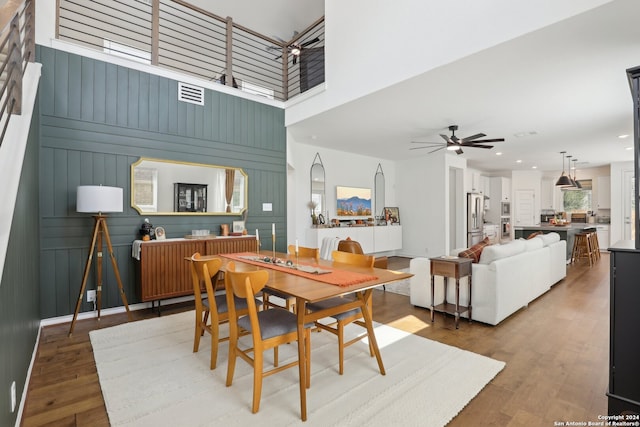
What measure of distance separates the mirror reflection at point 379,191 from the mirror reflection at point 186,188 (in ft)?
13.7

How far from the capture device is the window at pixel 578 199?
10148 mm

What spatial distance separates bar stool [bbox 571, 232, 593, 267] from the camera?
7418mm

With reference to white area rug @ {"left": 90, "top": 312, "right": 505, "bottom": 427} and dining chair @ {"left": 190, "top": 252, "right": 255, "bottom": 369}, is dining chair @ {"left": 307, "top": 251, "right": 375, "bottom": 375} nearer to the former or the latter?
white area rug @ {"left": 90, "top": 312, "right": 505, "bottom": 427}

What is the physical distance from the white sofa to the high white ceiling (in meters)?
1.90

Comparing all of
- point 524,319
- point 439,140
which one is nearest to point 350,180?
point 439,140

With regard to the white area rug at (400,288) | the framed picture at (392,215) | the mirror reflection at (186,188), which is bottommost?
the white area rug at (400,288)

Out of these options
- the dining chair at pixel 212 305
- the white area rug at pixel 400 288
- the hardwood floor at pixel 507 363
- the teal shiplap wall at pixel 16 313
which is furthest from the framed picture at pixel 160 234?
the white area rug at pixel 400 288

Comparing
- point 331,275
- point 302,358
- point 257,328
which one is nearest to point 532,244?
point 331,275

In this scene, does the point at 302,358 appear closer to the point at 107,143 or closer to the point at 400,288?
the point at 400,288

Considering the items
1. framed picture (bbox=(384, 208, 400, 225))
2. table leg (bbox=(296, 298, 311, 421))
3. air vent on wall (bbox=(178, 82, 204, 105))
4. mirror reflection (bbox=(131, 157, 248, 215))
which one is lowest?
table leg (bbox=(296, 298, 311, 421))

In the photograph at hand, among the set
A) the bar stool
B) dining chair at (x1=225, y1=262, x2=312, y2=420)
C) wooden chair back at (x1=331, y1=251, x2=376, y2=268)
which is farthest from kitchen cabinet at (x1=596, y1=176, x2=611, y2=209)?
dining chair at (x1=225, y1=262, x2=312, y2=420)

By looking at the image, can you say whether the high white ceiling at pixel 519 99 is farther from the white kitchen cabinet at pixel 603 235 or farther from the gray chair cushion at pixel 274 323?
the gray chair cushion at pixel 274 323

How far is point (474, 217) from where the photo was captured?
854 centimetres

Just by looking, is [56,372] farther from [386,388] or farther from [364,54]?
[364,54]
